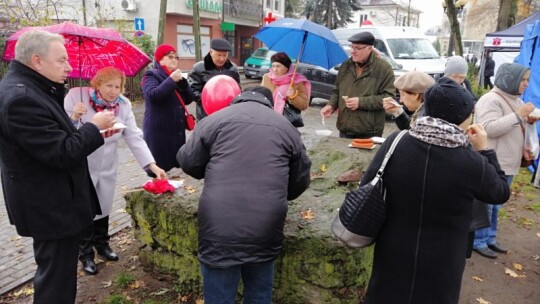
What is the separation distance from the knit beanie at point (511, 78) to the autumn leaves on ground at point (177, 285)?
177 cm

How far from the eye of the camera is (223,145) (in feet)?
6.90

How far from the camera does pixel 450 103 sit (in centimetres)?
184

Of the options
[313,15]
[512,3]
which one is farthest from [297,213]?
[313,15]

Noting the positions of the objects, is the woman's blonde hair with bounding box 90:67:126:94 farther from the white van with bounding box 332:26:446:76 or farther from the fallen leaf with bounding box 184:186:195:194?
the white van with bounding box 332:26:446:76

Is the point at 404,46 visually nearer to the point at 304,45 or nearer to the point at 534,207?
the point at 534,207

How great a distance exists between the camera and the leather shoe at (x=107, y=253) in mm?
3873

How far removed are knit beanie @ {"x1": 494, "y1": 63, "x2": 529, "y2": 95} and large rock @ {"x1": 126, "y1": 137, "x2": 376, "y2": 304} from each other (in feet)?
4.78

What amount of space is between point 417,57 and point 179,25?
15.1 meters

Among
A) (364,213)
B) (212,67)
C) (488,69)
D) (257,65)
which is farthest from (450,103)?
(257,65)

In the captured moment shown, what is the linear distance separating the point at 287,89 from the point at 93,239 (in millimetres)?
2491

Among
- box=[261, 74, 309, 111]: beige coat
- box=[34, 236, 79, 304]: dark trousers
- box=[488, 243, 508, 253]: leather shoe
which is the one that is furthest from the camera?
box=[261, 74, 309, 111]: beige coat

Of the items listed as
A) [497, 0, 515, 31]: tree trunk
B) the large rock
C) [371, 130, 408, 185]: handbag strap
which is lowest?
the large rock

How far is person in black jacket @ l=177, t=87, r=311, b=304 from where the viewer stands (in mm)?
2051

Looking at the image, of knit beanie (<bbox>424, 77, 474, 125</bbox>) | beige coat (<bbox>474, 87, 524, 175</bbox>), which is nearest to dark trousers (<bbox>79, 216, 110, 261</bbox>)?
knit beanie (<bbox>424, 77, 474, 125</bbox>)
